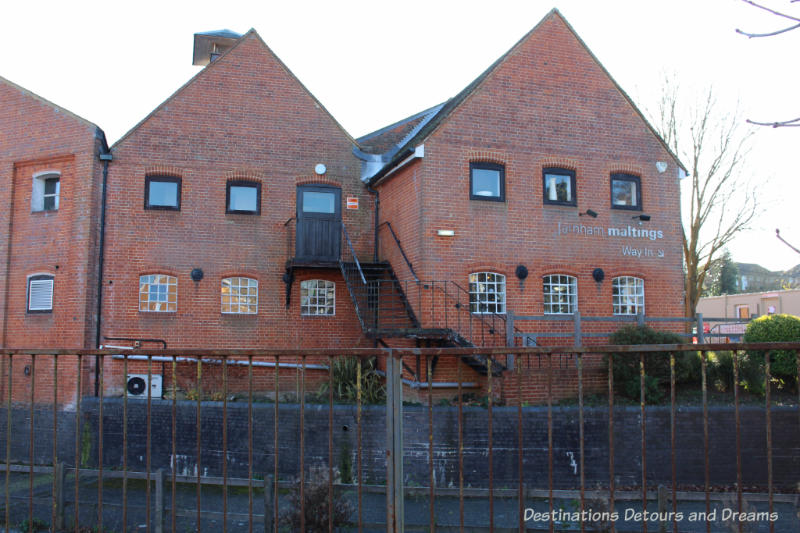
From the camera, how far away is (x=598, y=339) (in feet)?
50.6

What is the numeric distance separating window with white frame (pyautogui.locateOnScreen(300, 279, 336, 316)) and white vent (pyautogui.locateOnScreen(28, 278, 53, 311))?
6411 mm

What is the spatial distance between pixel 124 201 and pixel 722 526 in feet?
48.3

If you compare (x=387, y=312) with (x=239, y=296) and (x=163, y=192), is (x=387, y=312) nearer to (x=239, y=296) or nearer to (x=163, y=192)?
(x=239, y=296)

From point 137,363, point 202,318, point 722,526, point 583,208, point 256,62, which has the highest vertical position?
point 256,62

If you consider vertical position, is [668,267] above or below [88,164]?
below

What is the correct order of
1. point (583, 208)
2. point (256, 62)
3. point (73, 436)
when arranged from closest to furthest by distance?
point (73, 436)
point (583, 208)
point (256, 62)

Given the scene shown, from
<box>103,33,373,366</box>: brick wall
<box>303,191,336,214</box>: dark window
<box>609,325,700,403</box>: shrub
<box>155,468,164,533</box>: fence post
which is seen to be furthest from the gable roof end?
<box>155,468,164,533</box>: fence post

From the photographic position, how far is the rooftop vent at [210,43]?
76.5 ft

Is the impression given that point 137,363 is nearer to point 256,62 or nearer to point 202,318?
point 202,318

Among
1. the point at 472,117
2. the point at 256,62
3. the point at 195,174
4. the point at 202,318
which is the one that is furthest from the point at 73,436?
the point at 472,117

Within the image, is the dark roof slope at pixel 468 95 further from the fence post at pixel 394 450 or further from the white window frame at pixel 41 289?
the fence post at pixel 394 450

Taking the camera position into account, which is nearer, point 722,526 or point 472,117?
point 722,526

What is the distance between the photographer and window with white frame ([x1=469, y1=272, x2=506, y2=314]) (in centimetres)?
1523

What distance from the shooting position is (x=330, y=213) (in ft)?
57.7
